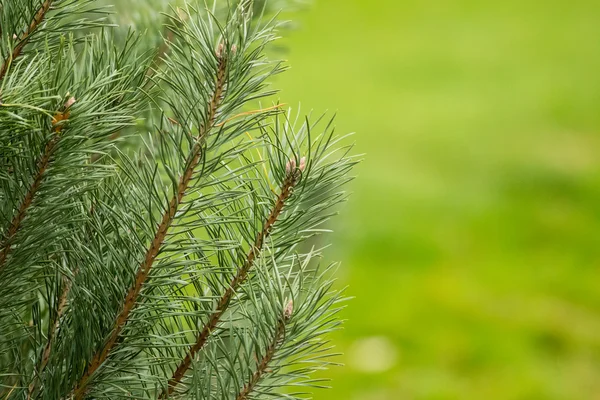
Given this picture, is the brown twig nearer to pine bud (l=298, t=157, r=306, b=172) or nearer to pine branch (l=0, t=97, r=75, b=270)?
pine branch (l=0, t=97, r=75, b=270)

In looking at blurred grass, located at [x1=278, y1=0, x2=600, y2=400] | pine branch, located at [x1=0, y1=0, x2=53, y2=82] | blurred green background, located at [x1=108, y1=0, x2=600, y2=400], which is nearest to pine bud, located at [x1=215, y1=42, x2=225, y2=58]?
pine branch, located at [x1=0, y1=0, x2=53, y2=82]

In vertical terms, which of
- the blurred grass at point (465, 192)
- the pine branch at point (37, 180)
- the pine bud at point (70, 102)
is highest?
the blurred grass at point (465, 192)

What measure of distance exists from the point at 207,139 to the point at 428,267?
2.35m

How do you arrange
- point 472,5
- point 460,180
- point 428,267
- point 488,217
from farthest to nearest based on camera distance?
point 472,5
point 460,180
point 488,217
point 428,267

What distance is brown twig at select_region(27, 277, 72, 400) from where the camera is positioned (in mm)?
436

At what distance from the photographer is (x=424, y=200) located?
10.3ft

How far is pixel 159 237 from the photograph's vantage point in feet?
1.35

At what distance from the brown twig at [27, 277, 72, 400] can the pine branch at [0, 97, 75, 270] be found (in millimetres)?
47

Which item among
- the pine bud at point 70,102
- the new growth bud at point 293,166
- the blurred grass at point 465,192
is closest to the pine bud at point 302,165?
the new growth bud at point 293,166

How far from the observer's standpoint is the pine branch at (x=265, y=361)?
1.35 feet

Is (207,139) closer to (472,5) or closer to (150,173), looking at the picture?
(150,173)

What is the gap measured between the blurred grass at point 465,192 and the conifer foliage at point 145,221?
40.5 inches

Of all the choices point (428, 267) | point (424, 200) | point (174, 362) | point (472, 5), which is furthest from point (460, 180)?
point (174, 362)

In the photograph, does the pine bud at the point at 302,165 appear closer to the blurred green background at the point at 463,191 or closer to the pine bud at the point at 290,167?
the pine bud at the point at 290,167
